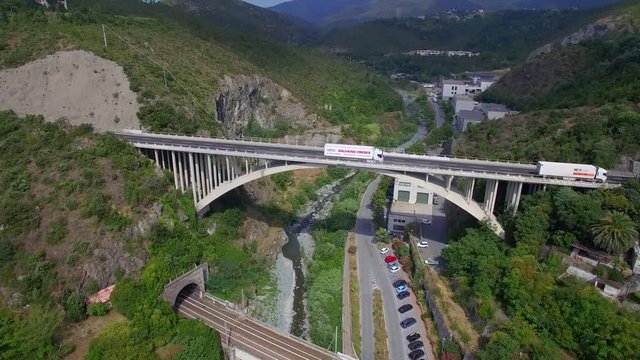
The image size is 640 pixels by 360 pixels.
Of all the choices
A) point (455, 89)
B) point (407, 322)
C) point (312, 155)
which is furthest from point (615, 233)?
point (455, 89)

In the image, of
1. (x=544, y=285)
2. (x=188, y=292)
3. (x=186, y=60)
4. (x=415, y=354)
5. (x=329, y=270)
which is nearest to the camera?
(x=544, y=285)

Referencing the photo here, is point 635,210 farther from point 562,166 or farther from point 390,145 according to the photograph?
point 390,145

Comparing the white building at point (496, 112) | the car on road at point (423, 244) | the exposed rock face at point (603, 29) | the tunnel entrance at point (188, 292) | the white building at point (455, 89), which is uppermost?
the exposed rock face at point (603, 29)

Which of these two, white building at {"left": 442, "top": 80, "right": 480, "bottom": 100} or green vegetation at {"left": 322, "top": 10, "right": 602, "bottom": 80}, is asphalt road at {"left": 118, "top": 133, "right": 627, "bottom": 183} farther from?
green vegetation at {"left": 322, "top": 10, "right": 602, "bottom": 80}

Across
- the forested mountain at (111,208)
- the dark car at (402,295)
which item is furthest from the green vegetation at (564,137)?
the forested mountain at (111,208)

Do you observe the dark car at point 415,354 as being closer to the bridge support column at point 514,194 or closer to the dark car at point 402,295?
the dark car at point 402,295

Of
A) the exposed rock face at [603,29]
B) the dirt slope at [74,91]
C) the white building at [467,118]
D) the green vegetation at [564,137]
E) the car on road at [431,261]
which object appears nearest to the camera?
the green vegetation at [564,137]

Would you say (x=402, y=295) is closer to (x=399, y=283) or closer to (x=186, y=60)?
(x=399, y=283)

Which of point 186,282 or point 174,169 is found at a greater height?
point 174,169
